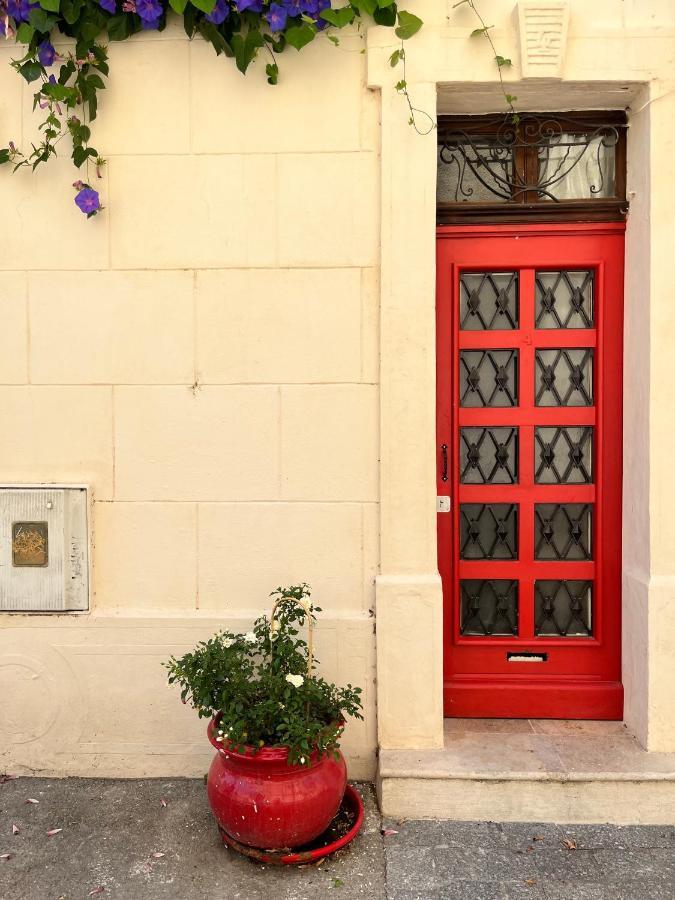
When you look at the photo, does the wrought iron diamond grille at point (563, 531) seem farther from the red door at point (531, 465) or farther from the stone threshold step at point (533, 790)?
the stone threshold step at point (533, 790)

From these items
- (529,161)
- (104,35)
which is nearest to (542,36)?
(529,161)

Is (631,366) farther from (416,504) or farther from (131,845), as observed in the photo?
(131,845)

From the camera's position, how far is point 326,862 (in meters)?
2.88

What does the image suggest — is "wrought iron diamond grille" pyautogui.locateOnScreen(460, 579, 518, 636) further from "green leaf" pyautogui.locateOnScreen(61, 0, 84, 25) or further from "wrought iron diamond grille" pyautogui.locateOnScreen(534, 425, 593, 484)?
"green leaf" pyautogui.locateOnScreen(61, 0, 84, 25)

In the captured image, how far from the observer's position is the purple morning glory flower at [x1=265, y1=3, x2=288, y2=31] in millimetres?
3170

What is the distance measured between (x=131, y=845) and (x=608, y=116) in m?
4.14

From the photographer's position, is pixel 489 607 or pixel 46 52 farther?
pixel 489 607

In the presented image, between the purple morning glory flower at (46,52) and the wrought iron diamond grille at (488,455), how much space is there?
2.72 metres

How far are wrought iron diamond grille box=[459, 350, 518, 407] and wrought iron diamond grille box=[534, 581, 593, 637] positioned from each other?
102 centimetres

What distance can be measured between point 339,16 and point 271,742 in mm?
3190

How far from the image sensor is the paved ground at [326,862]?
2705 millimetres

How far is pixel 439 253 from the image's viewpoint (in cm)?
365

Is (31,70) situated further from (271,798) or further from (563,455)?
(271,798)

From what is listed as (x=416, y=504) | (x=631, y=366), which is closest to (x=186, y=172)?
(x=416, y=504)
